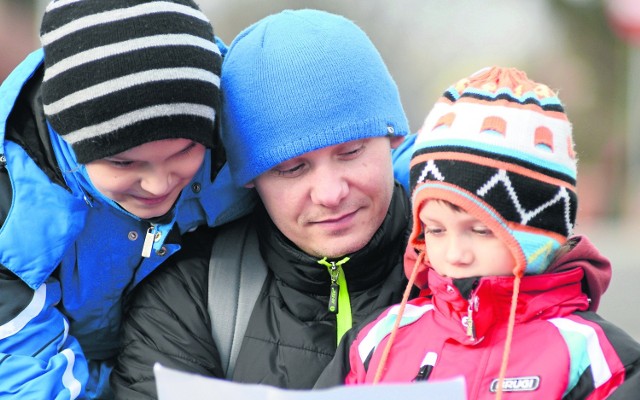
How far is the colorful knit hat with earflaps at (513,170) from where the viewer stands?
1784 millimetres

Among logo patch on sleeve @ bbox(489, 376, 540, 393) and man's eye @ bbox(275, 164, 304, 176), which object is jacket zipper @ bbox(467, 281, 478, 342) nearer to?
logo patch on sleeve @ bbox(489, 376, 540, 393)

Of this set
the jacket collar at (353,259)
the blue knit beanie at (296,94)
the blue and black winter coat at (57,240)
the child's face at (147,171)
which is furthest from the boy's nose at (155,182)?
the jacket collar at (353,259)

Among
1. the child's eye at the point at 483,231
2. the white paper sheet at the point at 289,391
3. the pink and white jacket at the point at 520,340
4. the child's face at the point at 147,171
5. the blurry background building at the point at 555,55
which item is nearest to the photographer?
the white paper sheet at the point at 289,391

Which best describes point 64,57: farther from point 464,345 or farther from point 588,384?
point 588,384

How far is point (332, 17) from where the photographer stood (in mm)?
2314

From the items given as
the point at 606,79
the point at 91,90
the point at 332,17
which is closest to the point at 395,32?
the point at 606,79

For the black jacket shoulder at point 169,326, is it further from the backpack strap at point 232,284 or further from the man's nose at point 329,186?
the man's nose at point 329,186

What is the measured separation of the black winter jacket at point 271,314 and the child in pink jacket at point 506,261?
306mm

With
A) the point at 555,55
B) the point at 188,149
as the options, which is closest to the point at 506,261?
the point at 188,149

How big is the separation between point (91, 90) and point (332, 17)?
2.28 feet

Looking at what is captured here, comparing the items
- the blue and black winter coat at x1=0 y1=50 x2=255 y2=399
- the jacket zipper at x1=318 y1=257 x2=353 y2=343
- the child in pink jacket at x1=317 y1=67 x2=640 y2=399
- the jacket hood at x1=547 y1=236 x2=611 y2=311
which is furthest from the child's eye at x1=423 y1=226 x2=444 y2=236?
the blue and black winter coat at x1=0 y1=50 x2=255 y2=399

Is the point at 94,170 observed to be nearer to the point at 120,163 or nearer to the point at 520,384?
the point at 120,163

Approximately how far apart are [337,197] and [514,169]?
1.58 feet

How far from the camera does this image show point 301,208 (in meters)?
2.18
